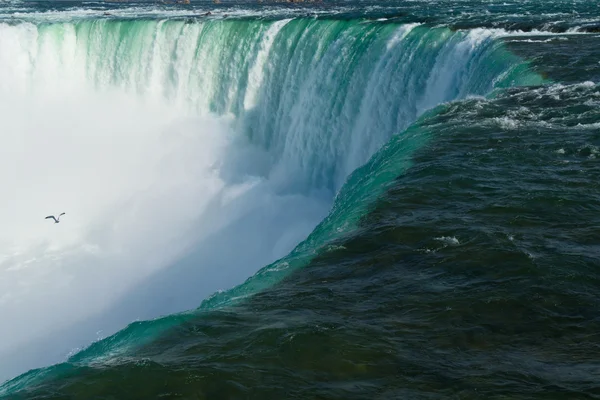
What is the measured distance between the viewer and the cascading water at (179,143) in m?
17.3

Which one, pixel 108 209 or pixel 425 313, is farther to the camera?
pixel 108 209

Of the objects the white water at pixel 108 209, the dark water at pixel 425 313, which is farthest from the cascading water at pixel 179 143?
the dark water at pixel 425 313

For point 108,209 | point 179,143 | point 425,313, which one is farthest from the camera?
point 179,143

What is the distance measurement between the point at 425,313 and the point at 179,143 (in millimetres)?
21188

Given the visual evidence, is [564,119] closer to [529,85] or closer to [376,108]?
[529,85]

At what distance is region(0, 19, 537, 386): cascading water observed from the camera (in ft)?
56.9

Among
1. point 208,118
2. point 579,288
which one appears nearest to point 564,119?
point 579,288

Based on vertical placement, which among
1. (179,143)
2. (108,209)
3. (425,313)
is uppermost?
(179,143)

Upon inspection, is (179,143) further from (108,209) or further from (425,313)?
Result: (425,313)

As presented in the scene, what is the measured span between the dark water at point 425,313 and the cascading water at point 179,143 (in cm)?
143

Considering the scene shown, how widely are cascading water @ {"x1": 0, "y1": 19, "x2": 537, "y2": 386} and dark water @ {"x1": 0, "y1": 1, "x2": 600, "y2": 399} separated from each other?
1431 millimetres

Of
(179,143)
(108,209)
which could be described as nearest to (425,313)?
A: (108,209)

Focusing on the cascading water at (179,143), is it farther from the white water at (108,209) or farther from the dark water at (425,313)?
the dark water at (425,313)

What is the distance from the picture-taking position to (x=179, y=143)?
27.1 m
